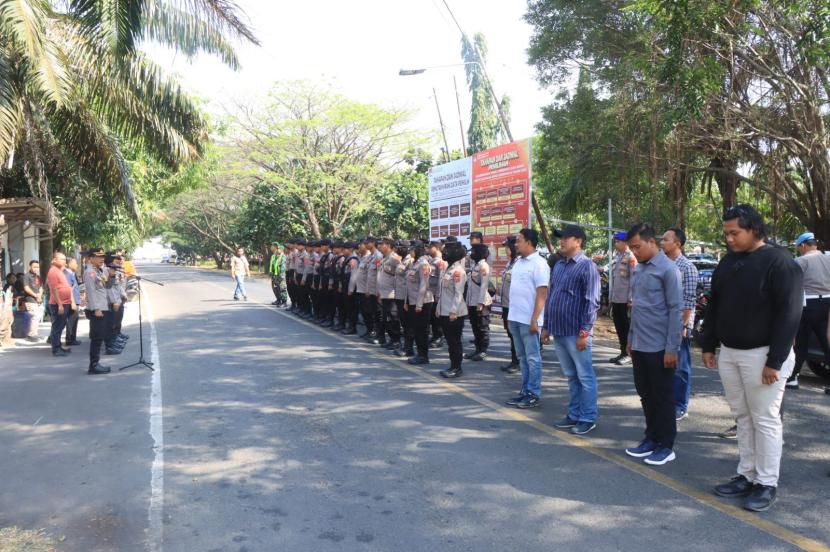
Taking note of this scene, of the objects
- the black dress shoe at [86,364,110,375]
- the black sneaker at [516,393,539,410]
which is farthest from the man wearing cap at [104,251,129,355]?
the black sneaker at [516,393,539,410]

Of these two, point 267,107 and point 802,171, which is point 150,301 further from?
point 802,171

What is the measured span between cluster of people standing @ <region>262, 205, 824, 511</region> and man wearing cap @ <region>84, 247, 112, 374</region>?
401 cm

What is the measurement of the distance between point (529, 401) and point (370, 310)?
16.7 ft

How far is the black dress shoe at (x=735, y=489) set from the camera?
4.14 metres

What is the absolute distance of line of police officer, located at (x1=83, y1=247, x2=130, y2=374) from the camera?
8.63 meters

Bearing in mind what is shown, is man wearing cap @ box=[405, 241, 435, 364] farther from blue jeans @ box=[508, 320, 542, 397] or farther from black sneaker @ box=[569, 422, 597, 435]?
black sneaker @ box=[569, 422, 597, 435]

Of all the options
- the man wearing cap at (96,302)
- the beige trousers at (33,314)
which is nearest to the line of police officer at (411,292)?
the man wearing cap at (96,302)

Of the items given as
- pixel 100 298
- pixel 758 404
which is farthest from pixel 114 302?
pixel 758 404

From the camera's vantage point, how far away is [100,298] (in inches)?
348

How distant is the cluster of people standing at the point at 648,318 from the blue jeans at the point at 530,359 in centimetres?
1

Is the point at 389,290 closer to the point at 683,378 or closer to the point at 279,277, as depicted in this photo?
the point at 683,378

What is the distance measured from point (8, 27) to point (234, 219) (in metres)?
40.4

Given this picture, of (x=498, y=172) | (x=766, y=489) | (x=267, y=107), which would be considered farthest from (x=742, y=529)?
(x=267, y=107)

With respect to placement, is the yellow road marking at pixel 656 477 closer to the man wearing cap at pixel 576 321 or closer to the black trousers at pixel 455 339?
the man wearing cap at pixel 576 321
